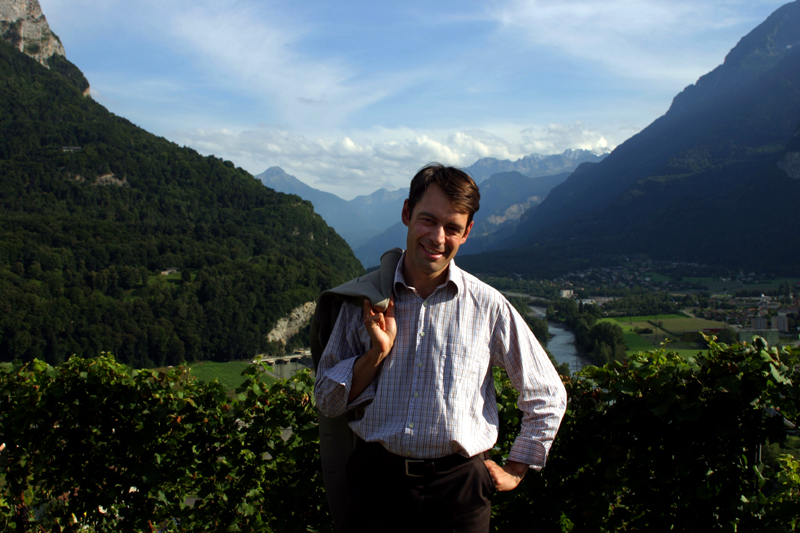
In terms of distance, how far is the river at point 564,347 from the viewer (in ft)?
137

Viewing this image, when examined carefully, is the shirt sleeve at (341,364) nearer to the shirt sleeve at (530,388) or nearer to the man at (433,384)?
the man at (433,384)

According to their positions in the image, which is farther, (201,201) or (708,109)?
(708,109)

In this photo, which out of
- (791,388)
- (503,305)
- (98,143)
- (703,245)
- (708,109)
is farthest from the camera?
(708,109)

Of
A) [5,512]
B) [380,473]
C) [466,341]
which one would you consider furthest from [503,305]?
[5,512]

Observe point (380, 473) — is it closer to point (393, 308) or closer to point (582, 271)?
point (393, 308)

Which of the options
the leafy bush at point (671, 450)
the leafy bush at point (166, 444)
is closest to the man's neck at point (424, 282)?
the leafy bush at point (671, 450)

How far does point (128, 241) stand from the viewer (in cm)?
8400

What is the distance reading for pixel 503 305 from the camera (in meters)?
2.19

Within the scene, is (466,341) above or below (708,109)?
below

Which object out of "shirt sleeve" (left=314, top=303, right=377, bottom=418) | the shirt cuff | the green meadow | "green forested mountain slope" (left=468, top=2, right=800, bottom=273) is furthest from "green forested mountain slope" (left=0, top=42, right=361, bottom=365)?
the shirt cuff

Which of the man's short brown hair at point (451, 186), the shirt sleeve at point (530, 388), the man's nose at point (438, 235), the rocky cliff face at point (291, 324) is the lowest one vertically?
the rocky cliff face at point (291, 324)

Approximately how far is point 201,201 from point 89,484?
408 ft

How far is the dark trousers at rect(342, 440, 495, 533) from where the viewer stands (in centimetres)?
202

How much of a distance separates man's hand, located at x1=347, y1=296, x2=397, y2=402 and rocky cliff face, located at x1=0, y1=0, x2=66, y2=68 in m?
151
